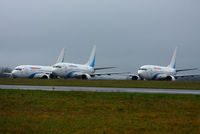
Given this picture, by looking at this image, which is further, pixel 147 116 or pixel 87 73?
pixel 87 73

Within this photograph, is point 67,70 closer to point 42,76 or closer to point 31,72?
point 42,76

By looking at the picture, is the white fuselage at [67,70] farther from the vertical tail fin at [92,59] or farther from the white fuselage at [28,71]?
the vertical tail fin at [92,59]

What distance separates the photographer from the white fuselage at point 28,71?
273ft

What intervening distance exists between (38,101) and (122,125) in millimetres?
9737

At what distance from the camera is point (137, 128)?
12367 mm

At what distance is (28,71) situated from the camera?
277 feet

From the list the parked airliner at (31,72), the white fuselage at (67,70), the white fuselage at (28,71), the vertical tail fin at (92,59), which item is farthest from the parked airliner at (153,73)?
the white fuselage at (28,71)

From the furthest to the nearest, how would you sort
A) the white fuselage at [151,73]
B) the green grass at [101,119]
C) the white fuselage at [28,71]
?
the white fuselage at [28,71] → the white fuselage at [151,73] → the green grass at [101,119]

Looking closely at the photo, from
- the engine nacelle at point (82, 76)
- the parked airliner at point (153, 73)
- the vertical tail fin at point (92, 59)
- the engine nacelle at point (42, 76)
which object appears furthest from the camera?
the vertical tail fin at point (92, 59)

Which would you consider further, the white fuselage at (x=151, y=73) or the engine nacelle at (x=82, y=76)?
the engine nacelle at (x=82, y=76)

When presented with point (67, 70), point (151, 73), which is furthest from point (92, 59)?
point (151, 73)

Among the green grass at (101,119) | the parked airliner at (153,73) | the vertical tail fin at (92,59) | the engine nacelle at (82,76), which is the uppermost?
the vertical tail fin at (92,59)

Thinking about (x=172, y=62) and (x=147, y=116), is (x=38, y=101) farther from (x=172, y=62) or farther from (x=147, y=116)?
(x=172, y=62)

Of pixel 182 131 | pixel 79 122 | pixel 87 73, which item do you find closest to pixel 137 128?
pixel 182 131
